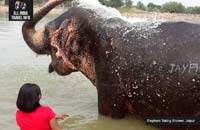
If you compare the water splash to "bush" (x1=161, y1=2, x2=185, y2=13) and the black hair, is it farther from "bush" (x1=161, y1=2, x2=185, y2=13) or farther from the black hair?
"bush" (x1=161, y1=2, x2=185, y2=13)

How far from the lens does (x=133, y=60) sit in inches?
274

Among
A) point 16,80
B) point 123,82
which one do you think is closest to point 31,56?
point 16,80

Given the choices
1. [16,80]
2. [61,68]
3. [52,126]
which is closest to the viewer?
[52,126]

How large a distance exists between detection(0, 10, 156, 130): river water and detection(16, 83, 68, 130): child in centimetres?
176

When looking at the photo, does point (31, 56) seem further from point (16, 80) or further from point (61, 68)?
point (61, 68)

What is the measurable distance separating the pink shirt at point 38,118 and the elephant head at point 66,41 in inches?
85.6

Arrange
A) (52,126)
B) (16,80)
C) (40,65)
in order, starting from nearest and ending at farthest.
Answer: (52,126) → (16,80) → (40,65)

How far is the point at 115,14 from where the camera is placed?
25.5ft

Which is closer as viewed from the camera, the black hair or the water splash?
the black hair

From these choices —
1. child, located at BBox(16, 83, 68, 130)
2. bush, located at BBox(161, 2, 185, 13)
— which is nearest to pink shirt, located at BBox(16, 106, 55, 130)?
child, located at BBox(16, 83, 68, 130)

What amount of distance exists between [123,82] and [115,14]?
120 centimetres

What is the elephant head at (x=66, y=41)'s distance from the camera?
7.52 meters

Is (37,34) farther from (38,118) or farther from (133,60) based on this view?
(38,118)

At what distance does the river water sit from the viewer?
7332 millimetres
